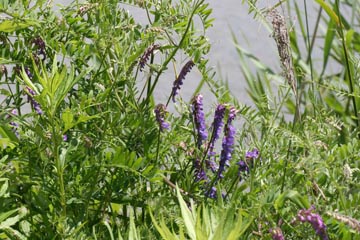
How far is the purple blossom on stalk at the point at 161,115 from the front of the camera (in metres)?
1.61

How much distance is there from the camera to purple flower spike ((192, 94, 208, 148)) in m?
1.67

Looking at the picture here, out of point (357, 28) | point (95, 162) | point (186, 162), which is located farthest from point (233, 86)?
point (95, 162)

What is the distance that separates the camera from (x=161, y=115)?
5.30ft

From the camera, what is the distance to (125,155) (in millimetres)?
1565

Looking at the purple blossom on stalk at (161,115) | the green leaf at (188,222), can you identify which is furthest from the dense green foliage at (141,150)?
the green leaf at (188,222)

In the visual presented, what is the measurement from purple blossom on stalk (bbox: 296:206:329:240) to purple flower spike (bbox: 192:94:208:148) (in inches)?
12.7

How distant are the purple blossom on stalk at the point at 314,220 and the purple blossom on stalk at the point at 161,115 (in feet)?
1.03

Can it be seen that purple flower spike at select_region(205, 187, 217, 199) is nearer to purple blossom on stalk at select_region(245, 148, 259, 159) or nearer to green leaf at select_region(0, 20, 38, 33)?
purple blossom on stalk at select_region(245, 148, 259, 159)

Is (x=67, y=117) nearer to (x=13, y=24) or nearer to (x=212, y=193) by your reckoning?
(x=13, y=24)

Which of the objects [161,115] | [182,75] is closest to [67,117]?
[161,115]

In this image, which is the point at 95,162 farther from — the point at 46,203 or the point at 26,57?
the point at 26,57

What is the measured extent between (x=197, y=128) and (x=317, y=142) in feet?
0.80

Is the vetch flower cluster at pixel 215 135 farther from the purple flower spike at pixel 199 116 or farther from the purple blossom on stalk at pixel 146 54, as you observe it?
the purple blossom on stalk at pixel 146 54

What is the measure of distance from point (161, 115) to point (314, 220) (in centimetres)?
35
